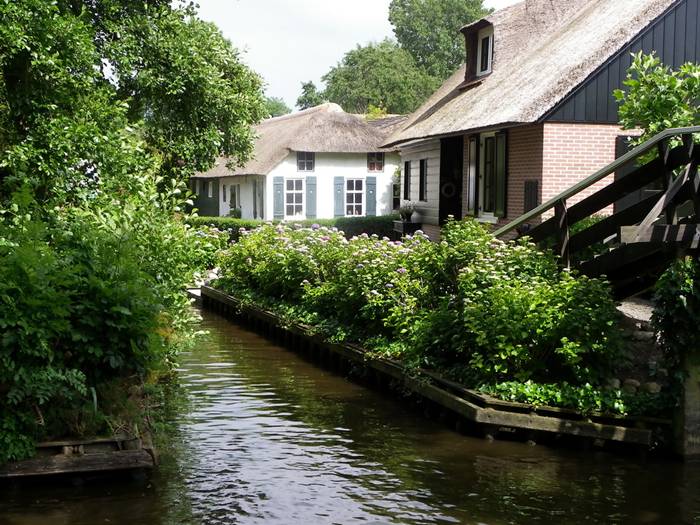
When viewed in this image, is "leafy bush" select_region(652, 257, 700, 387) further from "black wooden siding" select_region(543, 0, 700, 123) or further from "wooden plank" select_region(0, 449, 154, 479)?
"black wooden siding" select_region(543, 0, 700, 123)

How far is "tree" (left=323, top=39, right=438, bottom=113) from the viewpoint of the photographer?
268ft

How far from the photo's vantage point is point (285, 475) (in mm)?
9398

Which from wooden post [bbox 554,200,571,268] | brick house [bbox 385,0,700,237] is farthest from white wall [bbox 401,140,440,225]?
wooden post [bbox 554,200,571,268]

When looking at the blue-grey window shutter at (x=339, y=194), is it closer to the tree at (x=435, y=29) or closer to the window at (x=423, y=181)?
the window at (x=423, y=181)

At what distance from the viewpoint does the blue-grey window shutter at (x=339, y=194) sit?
45.8 metres

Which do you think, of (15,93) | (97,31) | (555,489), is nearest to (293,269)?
(97,31)

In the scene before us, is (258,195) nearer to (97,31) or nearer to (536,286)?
(97,31)

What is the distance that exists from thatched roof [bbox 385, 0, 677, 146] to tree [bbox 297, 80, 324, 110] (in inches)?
2340

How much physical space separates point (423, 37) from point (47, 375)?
85070 millimetres

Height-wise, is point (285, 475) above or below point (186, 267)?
below

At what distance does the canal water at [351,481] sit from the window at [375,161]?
3424cm

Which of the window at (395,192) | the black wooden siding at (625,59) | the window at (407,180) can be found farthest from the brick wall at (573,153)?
the window at (395,192)

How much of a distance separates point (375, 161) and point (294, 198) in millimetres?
4613

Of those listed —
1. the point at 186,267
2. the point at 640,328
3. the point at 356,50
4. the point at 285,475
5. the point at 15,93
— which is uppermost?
the point at 356,50
